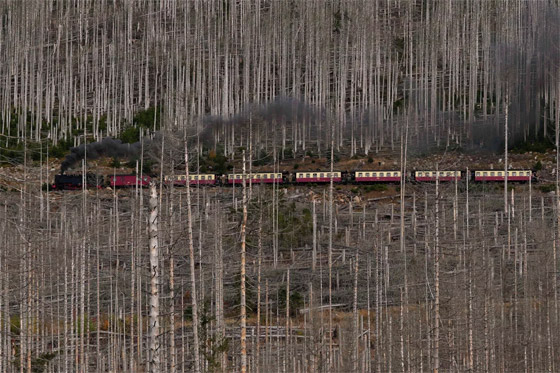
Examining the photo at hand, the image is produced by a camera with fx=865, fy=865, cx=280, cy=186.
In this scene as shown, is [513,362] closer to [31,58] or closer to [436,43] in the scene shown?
[436,43]

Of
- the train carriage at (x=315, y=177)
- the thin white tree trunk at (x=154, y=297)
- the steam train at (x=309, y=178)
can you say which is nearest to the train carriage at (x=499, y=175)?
the steam train at (x=309, y=178)

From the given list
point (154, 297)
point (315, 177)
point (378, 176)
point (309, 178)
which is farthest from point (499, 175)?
point (154, 297)

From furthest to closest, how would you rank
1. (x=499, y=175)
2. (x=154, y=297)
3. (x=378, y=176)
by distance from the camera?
(x=378, y=176)
(x=499, y=175)
(x=154, y=297)

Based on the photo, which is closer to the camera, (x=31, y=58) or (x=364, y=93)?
(x=364, y=93)

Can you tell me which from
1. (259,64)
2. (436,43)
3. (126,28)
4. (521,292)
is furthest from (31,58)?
(521,292)

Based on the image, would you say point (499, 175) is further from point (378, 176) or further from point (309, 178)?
point (309, 178)

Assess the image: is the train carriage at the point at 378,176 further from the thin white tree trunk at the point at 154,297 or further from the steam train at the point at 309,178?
the thin white tree trunk at the point at 154,297
